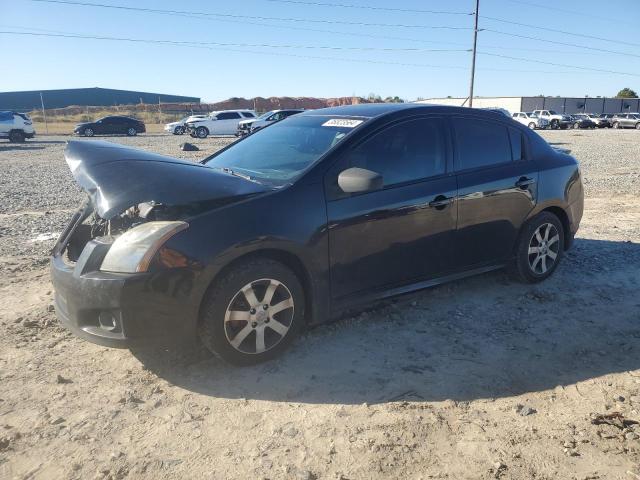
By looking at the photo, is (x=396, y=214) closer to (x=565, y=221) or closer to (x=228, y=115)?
(x=565, y=221)

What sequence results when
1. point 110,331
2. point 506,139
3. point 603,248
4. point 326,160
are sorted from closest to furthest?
1. point 110,331
2. point 326,160
3. point 506,139
4. point 603,248

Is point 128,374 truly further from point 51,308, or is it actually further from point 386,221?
point 386,221

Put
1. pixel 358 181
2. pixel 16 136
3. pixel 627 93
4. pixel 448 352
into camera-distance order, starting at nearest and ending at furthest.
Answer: pixel 358 181 < pixel 448 352 < pixel 16 136 < pixel 627 93

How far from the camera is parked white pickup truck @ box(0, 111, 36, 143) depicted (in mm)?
25078

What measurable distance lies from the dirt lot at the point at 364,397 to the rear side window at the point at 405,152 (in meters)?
1.18

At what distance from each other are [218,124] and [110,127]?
735cm

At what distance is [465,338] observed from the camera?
12.9 feet

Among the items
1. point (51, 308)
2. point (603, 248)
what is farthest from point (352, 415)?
point (603, 248)

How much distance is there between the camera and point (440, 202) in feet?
13.7

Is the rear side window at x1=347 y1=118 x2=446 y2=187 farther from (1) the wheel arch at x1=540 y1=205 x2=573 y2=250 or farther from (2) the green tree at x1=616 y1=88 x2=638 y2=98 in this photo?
(2) the green tree at x1=616 y1=88 x2=638 y2=98

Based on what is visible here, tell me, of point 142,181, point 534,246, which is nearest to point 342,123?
point 142,181

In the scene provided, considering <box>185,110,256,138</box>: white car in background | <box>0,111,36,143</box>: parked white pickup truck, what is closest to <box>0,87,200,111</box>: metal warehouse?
<box>185,110,256,138</box>: white car in background

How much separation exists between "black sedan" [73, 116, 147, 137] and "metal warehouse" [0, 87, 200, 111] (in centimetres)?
3158

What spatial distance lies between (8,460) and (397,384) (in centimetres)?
218
